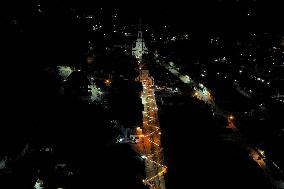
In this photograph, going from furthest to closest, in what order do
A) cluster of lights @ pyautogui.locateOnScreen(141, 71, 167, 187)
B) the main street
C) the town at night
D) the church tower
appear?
the church tower → cluster of lights @ pyautogui.locateOnScreen(141, 71, 167, 187) → the main street → the town at night

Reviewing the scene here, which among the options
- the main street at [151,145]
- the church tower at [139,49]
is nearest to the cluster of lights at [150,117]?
the main street at [151,145]

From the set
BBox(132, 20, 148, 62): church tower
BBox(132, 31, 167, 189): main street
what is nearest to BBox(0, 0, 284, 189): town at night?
BBox(132, 31, 167, 189): main street

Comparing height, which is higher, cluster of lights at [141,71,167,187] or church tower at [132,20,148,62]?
church tower at [132,20,148,62]

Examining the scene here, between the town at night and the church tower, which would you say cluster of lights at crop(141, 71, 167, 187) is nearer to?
the town at night

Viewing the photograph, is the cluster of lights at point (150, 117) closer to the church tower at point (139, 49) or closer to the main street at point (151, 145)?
the main street at point (151, 145)

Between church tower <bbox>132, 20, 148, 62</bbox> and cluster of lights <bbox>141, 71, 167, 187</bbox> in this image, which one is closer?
cluster of lights <bbox>141, 71, 167, 187</bbox>

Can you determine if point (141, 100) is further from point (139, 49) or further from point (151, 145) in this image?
point (139, 49)

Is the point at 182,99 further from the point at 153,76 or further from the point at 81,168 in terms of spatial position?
the point at 81,168

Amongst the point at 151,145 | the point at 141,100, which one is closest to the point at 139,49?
the point at 141,100

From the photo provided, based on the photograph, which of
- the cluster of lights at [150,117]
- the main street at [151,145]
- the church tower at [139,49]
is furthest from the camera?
the church tower at [139,49]

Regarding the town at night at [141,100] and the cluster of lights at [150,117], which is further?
the cluster of lights at [150,117]
